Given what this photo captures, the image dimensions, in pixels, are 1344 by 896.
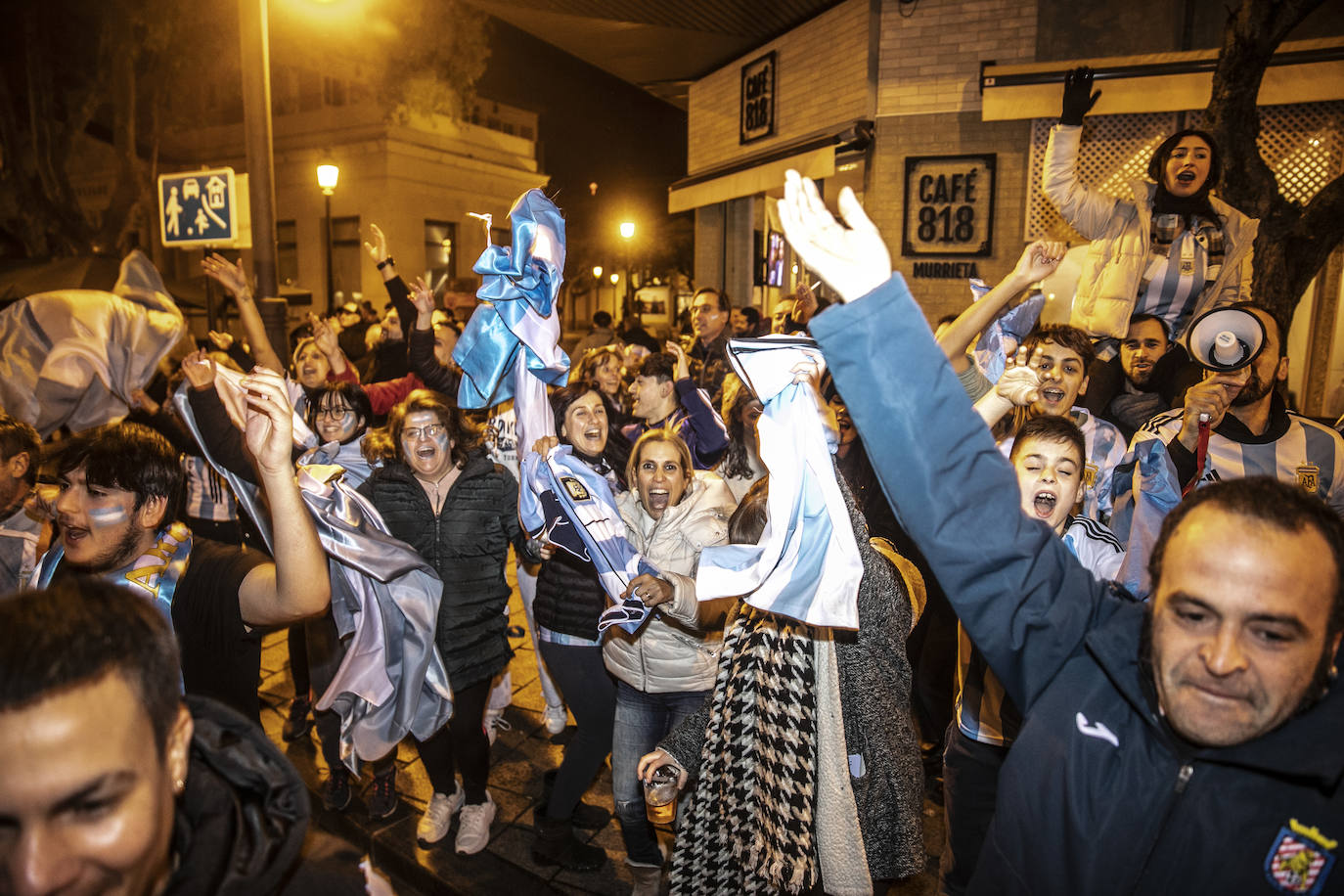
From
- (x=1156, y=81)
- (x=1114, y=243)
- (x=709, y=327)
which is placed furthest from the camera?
(x=1156, y=81)

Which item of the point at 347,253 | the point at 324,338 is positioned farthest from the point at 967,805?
the point at 347,253

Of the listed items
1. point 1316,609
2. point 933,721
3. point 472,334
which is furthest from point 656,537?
point 1316,609

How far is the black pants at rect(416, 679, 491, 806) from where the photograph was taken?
147 inches

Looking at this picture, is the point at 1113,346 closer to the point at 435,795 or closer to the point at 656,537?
the point at 656,537

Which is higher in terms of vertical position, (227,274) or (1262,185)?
(1262,185)

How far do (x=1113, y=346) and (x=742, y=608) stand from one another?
12.7 feet

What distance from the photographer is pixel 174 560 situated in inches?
99.3

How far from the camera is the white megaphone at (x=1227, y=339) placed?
2912mm

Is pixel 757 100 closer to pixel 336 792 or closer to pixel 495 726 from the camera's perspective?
pixel 495 726

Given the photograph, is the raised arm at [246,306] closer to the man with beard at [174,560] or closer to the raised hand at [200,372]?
the raised hand at [200,372]

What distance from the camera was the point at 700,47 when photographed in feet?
47.1

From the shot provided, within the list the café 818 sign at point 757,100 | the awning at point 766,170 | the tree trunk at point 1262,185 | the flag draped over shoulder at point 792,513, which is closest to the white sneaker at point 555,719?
the flag draped over shoulder at point 792,513

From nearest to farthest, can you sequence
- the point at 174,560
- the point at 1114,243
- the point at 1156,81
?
the point at 174,560 < the point at 1114,243 < the point at 1156,81

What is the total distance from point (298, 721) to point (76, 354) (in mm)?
2718
